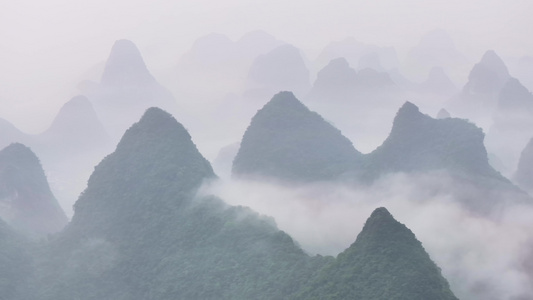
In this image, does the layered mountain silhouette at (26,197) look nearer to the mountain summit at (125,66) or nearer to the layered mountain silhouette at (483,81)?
the mountain summit at (125,66)

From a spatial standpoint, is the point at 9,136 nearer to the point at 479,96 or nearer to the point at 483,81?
the point at 479,96

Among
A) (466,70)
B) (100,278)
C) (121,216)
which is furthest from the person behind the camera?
(466,70)

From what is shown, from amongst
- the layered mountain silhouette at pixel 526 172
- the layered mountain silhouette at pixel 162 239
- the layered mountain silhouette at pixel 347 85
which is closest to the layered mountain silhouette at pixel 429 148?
the layered mountain silhouette at pixel 526 172

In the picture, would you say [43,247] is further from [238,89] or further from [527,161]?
[238,89]

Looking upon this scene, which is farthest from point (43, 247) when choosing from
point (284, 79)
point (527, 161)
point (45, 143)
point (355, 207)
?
point (284, 79)

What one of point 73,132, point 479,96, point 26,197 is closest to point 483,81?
point 479,96

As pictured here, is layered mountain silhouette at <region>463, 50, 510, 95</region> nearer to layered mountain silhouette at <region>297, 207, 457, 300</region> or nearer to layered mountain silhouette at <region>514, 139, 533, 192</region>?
layered mountain silhouette at <region>514, 139, 533, 192</region>
